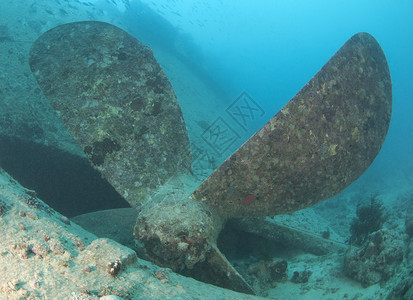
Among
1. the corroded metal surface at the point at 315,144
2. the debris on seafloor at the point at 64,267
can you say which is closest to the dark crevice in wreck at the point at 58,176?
the debris on seafloor at the point at 64,267

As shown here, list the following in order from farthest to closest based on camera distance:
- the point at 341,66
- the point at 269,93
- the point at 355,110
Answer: the point at 269,93 < the point at 355,110 < the point at 341,66

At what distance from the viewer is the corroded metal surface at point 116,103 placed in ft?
13.7

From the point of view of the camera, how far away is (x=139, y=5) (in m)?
20.5

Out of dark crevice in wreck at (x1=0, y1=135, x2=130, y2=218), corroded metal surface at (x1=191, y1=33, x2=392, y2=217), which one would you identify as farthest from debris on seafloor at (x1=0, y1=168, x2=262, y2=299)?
dark crevice in wreck at (x1=0, y1=135, x2=130, y2=218)

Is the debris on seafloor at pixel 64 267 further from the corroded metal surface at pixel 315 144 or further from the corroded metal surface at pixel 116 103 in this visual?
the corroded metal surface at pixel 116 103

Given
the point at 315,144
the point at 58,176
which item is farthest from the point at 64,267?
the point at 58,176

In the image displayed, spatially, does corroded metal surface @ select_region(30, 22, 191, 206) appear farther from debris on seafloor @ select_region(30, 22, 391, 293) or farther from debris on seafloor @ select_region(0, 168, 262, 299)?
debris on seafloor @ select_region(0, 168, 262, 299)

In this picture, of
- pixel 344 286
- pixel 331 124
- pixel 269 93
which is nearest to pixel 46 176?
pixel 331 124

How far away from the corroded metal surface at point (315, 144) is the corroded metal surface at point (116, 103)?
3.73 feet

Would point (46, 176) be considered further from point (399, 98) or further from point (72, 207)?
point (399, 98)

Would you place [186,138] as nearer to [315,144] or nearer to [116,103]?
[116,103]

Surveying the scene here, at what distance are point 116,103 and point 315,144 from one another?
10.2 feet

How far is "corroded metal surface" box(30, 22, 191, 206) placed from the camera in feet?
13.7

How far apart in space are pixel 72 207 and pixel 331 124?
5.67m
